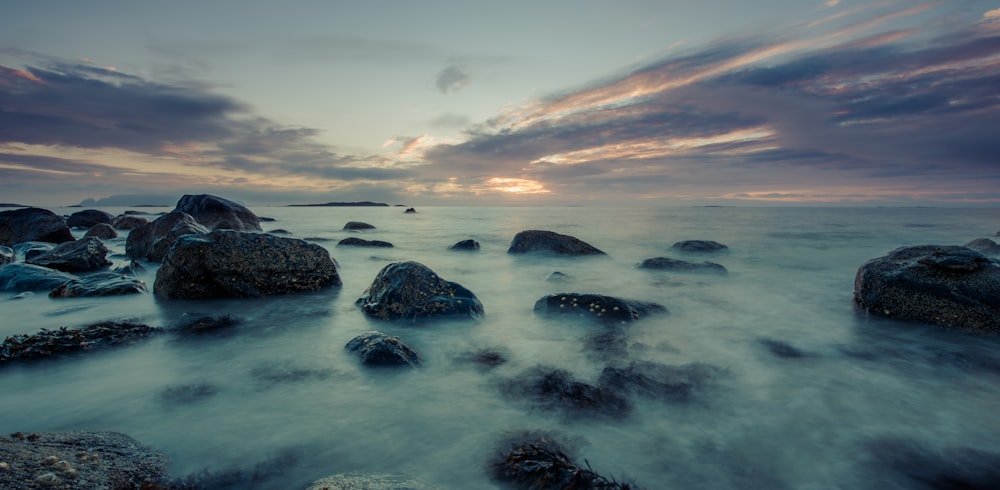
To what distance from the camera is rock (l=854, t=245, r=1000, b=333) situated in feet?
18.8

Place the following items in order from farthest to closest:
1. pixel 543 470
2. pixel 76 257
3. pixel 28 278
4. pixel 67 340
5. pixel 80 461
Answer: pixel 76 257 → pixel 28 278 → pixel 67 340 → pixel 543 470 → pixel 80 461

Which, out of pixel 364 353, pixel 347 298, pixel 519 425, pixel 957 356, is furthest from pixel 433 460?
pixel 957 356

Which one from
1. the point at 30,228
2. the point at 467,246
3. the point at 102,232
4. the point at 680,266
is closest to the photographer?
the point at 680,266

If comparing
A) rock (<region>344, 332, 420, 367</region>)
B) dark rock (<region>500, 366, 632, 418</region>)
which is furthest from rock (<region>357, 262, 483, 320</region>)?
dark rock (<region>500, 366, 632, 418</region>)

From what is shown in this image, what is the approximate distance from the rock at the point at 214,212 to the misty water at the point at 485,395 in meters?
8.02

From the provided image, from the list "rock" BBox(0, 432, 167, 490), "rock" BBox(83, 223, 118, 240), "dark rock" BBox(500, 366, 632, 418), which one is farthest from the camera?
"rock" BBox(83, 223, 118, 240)

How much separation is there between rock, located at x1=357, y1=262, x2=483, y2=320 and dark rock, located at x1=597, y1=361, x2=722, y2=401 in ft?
8.62

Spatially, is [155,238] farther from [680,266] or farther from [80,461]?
[680,266]

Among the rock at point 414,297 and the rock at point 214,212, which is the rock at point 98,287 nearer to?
the rock at point 414,297

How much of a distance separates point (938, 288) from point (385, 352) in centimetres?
742

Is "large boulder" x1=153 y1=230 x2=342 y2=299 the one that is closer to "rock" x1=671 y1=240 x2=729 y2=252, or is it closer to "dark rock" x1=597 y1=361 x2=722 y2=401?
"dark rock" x1=597 y1=361 x2=722 y2=401

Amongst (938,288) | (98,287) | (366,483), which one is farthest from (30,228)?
(938,288)

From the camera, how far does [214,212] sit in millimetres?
14875

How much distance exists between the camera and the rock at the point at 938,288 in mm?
5719
